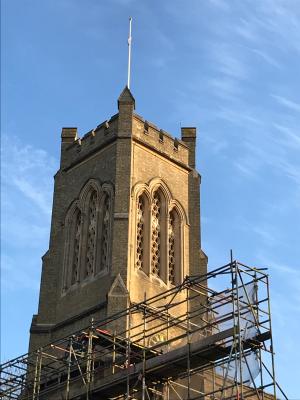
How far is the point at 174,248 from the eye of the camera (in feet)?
112

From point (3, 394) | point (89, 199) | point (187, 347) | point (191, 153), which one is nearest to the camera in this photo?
point (187, 347)

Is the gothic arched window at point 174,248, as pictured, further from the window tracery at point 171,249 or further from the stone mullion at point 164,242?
the stone mullion at point 164,242

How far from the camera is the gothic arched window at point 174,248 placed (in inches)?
1313

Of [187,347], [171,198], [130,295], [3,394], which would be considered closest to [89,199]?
[171,198]

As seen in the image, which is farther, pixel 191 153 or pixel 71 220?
pixel 191 153

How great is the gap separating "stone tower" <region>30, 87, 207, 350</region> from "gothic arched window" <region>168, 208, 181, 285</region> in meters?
0.04

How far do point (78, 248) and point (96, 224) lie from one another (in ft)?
4.31

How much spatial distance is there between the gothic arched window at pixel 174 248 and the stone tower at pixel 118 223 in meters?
0.04

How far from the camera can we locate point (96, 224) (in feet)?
111

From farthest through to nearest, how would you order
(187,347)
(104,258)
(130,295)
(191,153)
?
(191,153) < (104,258) < (130,295) < (187,347)

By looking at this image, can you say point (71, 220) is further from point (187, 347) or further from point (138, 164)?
point (187, 347)

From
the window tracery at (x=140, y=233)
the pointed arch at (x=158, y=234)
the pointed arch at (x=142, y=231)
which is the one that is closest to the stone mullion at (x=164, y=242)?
the pointed arch at (x=158, y=234)

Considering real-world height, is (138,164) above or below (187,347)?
above

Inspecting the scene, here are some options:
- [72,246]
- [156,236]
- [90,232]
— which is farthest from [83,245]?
[156,236]
